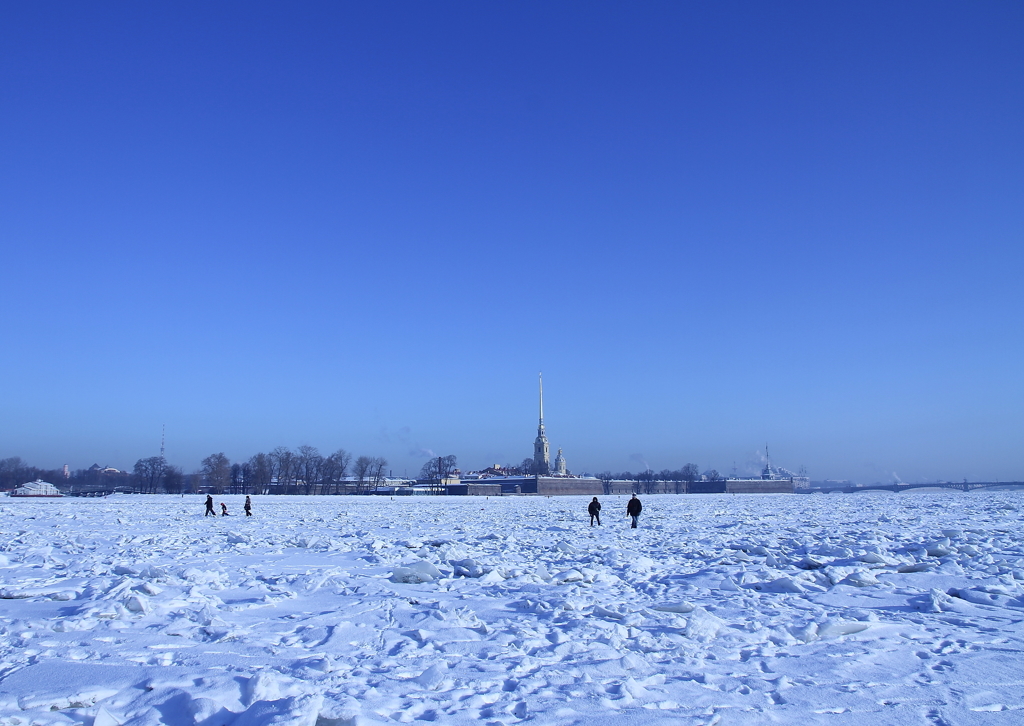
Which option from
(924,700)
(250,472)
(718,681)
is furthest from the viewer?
(250,472)

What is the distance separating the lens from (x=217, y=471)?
412 ft

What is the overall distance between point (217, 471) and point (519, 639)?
433 ft

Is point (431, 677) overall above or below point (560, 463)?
above

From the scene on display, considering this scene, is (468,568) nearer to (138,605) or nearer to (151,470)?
(138,605)

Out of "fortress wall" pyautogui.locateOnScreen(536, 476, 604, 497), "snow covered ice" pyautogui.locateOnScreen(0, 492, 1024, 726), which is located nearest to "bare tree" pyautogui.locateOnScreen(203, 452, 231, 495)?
"fortress wall" pyautogui.locateOnScreen(536, 476, 604, 497)

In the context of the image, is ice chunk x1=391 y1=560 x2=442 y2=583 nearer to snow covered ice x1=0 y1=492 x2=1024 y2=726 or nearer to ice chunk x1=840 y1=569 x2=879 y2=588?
snow covered ice x1=0 y1=492 x2=1024 y2=726

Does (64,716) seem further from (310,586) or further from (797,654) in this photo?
(797,654)

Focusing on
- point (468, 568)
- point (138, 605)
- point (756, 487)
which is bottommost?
point (756, 487)

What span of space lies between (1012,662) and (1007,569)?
20.6 ft

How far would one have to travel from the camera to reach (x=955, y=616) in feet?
27.1

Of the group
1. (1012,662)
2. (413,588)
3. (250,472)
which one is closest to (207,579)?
(413,588)

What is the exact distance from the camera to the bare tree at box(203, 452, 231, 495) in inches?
4921

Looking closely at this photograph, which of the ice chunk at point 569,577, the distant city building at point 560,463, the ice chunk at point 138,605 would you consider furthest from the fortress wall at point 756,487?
the ice chunk at point 138,605

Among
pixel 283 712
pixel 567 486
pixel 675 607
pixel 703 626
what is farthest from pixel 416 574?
pixel 567 486
